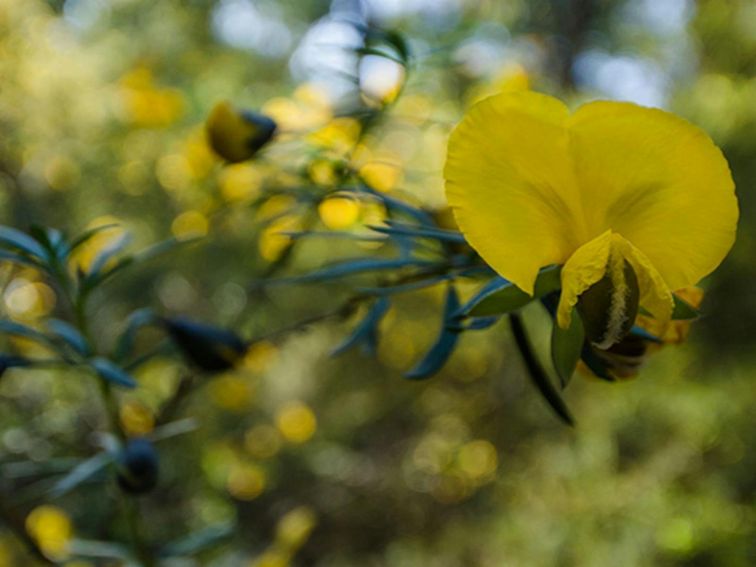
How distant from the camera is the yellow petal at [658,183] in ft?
1.15

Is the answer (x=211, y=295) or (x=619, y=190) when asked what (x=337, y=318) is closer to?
(x=619, y=190)

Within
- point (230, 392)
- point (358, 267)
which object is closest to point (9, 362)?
point (358, 267)

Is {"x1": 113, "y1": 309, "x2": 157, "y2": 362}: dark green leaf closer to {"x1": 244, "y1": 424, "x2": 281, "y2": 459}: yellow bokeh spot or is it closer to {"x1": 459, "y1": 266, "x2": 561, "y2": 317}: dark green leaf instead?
{"x1": 459, "y1": 266, "x2": 561, "y2": 317}: dark green leaf

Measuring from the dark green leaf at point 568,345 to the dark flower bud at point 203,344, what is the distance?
0.79ft

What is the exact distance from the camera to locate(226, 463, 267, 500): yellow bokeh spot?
188 cm

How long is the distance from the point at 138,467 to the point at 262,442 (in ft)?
5.00

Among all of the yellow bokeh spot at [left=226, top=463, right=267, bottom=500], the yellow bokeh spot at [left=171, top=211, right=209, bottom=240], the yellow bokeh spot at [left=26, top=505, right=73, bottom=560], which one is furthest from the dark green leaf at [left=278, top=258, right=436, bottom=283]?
the yellow bokeh spot at [left=226, top=463, right=267, bottom=500]

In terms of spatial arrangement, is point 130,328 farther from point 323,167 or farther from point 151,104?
point 151,104

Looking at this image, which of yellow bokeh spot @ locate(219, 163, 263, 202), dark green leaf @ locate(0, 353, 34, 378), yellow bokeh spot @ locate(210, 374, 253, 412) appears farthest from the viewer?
yellow bokeh spot @ locate(210, 374, 253, 412)

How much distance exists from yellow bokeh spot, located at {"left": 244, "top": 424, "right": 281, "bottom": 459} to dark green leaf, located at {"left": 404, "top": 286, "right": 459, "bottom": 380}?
156 centimetres

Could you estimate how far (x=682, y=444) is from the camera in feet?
5.00

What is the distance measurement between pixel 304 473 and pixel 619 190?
6.27ft

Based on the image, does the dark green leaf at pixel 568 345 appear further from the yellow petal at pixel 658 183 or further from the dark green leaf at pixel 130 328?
the dark green leaf at pixel 130 328

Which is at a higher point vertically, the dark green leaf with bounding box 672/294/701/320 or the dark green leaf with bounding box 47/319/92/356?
the dark green leaf with bounding box 672/294/701/320
